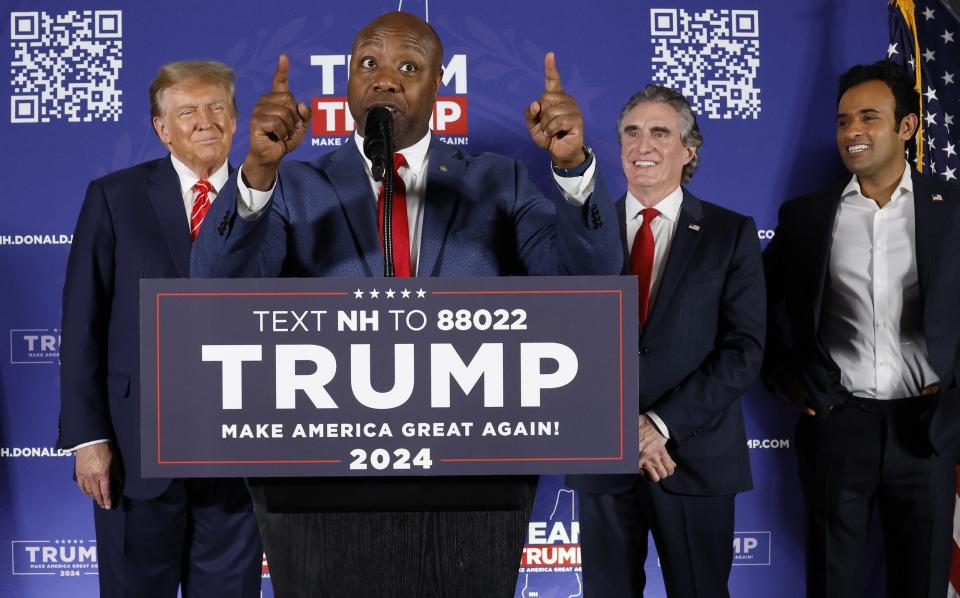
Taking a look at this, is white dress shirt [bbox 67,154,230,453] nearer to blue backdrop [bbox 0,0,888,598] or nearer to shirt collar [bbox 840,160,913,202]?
blue backdrop [bbox 0,0,888,598]

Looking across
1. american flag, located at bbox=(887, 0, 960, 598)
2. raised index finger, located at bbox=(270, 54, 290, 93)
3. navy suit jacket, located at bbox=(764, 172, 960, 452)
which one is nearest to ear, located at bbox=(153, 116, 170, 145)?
raised index finger, located at bbox=(270, 54, 290, 93)

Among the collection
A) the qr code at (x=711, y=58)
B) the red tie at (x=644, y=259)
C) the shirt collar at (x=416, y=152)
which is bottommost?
the red tie at (x=644, y=259)

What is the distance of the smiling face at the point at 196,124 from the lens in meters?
2.54

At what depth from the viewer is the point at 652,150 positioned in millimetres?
2508

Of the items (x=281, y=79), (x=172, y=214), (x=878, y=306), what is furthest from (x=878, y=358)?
(x=172, y=214)

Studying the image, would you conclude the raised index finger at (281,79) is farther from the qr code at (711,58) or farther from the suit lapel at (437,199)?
the qr code at (711,58)

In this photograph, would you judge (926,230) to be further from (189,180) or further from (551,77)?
(189,180)

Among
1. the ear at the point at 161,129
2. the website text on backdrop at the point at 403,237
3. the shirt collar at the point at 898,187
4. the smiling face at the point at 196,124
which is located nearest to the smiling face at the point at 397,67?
the website text on backdrop at the point at 403,237

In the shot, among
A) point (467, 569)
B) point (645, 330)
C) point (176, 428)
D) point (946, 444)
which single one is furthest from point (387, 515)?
point (946, 444)

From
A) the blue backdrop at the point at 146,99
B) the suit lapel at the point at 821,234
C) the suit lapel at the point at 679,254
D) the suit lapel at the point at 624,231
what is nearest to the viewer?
the suit lapel at the point at 679,254

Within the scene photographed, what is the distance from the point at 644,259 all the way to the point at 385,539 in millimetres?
1442

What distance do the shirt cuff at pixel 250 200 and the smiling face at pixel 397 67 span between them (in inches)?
10.6

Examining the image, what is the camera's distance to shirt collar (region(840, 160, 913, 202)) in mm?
2578

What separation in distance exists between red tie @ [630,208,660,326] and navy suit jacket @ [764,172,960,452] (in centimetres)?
52
